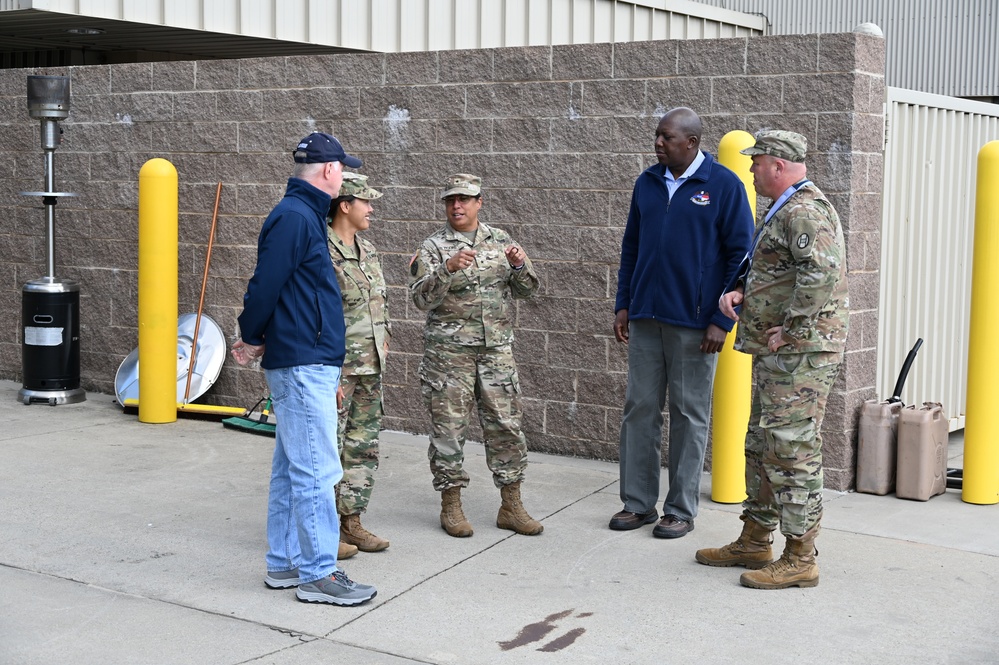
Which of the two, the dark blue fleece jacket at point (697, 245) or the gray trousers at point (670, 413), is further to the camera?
the gray trousers at point (670, 413)

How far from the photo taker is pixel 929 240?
7637 mm

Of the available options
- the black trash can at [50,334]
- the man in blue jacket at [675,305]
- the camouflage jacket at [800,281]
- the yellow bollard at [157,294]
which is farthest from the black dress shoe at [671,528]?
the black trash can at [50,334]

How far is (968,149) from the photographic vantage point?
8.04 metres

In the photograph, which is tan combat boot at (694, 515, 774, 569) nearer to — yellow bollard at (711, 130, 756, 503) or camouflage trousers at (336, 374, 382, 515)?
yellow bollard at (711, 130, 756, 503)

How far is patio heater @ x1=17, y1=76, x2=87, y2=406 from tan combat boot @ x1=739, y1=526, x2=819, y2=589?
5.92 m

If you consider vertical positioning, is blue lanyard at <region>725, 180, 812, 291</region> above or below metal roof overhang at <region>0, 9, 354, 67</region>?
below

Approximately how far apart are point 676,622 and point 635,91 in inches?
144

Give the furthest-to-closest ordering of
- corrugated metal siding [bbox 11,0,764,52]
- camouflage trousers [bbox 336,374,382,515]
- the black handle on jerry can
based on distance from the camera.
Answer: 1. corrugated metal siding [bbox 11,0,764,52]
2. the black handle on jerry can
3. camouflage trousers [bbox 336,374,382,515]

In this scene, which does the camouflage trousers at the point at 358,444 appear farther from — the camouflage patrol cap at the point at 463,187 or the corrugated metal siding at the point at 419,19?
the corrugated metal siding at the point at 419,19

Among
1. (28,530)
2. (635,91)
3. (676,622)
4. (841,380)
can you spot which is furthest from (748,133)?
(28,530)

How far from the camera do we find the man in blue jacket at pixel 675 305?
19.0ft

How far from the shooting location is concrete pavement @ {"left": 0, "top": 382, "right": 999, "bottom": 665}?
14.5 feet

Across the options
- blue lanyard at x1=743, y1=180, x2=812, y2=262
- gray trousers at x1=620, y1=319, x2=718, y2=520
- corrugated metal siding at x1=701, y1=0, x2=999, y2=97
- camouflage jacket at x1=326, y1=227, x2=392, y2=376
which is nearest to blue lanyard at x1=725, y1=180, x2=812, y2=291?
blue lanyard at x1=743, y1=180, x2=812, y2=262

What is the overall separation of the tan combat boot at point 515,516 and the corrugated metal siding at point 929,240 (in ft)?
8.16
